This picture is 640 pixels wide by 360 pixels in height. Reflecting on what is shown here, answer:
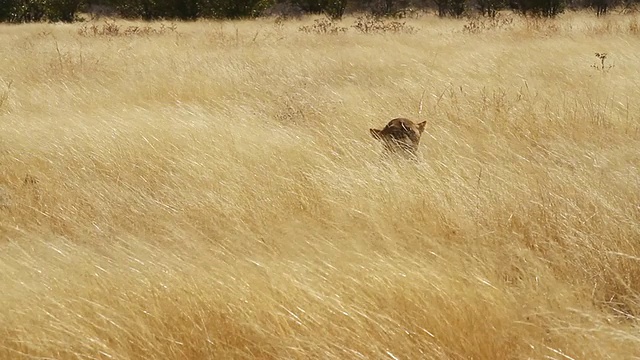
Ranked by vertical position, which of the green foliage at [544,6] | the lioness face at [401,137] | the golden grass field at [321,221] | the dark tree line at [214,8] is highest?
the dark tree line at [214,8]

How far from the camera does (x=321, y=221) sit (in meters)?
3.13

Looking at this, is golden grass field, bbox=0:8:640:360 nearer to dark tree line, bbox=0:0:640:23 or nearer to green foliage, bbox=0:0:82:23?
dark tree line, bbox=0:0:640:23

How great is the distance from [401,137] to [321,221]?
1.23 metres

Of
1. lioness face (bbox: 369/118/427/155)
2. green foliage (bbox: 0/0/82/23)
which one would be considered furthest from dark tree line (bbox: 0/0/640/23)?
lioness face (bbox: 369/118/427/155)

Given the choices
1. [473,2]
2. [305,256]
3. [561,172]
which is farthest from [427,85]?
[473,2]

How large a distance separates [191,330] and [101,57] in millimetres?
7555

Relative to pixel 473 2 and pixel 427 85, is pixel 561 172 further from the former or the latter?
pixel 473 2

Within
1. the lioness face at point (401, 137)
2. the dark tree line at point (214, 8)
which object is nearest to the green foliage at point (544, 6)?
the dark tree line at point (214, 8)

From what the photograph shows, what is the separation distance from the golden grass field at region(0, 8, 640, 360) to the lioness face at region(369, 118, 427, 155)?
123 millimetres

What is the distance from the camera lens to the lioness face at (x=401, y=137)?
13.3 feet

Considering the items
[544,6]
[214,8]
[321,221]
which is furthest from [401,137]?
[214,8]

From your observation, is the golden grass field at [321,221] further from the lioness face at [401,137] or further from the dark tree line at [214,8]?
the dark tree line at [214,8]

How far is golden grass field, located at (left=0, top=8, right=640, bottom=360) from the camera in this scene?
212 centimetres

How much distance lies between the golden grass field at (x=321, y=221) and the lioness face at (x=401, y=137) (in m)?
0.12
